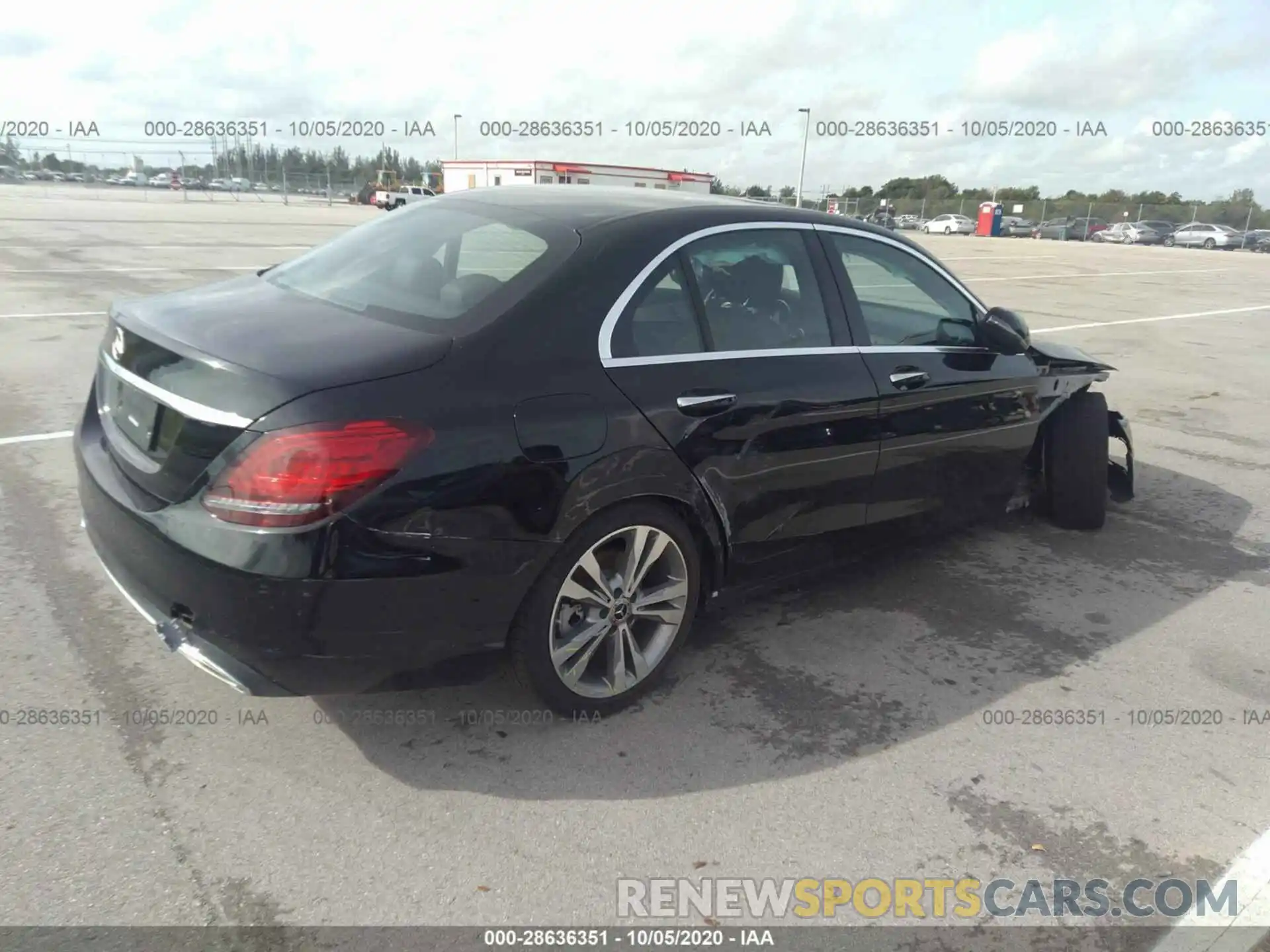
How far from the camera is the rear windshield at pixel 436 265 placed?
9.74 ft

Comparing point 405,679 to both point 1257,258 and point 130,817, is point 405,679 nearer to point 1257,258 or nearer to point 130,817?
point 130,817

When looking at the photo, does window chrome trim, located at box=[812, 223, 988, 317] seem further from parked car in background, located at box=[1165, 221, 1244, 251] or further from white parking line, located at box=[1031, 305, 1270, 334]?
parked car in background, located at box=[1165, 221, 1244, 251]

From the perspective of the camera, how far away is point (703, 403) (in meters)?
3.19

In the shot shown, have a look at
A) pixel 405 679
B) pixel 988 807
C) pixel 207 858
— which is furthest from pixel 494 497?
pixel 988 807

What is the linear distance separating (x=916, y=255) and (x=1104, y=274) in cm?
2472

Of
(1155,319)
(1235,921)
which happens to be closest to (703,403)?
(1235,921)

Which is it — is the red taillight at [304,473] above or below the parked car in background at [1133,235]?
below

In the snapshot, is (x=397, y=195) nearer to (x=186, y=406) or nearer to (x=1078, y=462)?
(x=1078, y=462)

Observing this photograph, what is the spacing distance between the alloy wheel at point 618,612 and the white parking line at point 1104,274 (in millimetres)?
18429

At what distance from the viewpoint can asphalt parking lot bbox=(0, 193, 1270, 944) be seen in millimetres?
2475

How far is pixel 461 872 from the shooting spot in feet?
8.16

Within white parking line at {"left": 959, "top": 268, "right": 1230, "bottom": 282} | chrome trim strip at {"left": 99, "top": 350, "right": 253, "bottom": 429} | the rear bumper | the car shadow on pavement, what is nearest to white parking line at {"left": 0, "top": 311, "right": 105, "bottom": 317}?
chrome trim strip at {"left": 99, "top": 350, "right": 253, "bottom": 429}

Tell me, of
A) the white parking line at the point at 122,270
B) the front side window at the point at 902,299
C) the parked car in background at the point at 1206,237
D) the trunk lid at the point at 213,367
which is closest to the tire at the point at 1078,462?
the front side window at the point at 902,299

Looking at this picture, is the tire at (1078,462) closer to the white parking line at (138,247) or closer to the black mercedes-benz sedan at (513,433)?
the black mercedes-benz sedan at (513,433)
